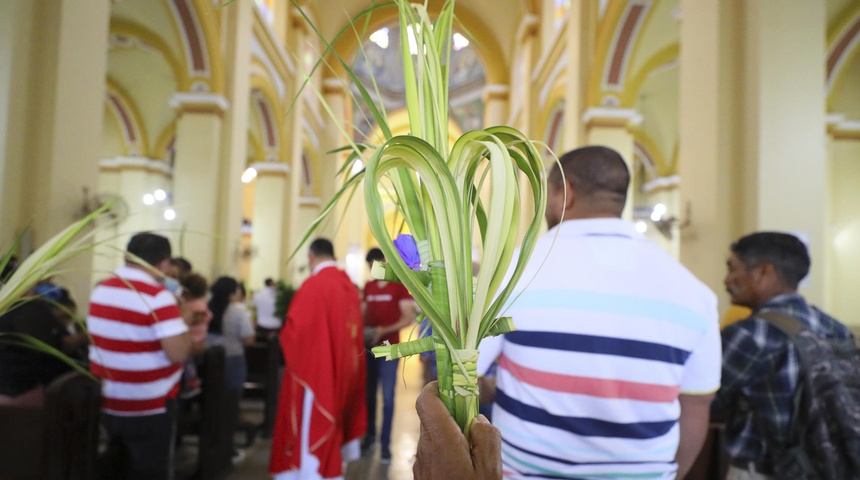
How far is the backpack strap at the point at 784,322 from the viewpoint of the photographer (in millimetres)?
2035

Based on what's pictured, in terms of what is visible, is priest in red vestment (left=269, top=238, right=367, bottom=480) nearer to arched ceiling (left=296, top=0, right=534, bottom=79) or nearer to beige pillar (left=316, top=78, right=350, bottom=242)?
beige pillar (left=316, top=78, right=350, bottom=242)

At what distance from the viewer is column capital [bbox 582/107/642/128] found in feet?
30.1

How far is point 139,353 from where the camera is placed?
3014 millimetres

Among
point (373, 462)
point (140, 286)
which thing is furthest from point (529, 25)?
point (140, 286)

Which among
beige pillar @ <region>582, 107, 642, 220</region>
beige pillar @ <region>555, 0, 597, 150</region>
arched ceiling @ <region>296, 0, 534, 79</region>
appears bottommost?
beige pillar @ <region>582, 107, 642, 220</region>

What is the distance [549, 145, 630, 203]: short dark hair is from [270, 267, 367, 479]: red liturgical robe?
2619 millimetres

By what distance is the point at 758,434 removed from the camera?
2127mm

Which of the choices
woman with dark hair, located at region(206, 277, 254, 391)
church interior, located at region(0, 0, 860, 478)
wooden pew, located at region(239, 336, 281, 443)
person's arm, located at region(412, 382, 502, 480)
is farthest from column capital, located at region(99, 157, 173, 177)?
person's arm, located at region(412, 382, 502, 480)

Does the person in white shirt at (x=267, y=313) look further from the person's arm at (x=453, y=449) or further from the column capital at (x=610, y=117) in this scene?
the person's arm at (x=453, y=449)

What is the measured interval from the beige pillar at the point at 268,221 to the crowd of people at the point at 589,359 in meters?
9.49

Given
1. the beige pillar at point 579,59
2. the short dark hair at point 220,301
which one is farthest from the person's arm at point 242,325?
the beige pillar at point 579,59

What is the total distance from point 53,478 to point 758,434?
9.12 feet

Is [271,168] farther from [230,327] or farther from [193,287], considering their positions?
[193,287]

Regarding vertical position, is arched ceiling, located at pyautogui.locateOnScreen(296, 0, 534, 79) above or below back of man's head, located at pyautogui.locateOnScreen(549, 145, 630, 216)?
above
